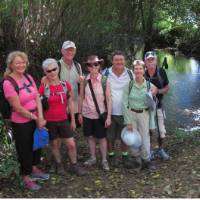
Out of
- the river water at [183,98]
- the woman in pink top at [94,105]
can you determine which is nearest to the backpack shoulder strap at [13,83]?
the woman in pink top at [94,105]

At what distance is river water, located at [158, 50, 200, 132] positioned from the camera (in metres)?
11.3

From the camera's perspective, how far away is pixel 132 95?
6.26 metres

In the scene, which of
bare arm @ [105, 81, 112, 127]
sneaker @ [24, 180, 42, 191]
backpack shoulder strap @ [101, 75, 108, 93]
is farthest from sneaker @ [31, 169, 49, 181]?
backpack shoulder strap @ [101, 75, 108, 93]

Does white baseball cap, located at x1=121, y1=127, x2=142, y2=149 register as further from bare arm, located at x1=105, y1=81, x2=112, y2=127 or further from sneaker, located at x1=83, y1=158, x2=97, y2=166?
sneaker, located at x1=83, y1=158, x2=97, y2=166

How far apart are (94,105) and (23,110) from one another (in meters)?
1.36

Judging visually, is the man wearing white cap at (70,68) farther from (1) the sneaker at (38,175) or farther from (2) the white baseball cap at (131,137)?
(1) the sneaker at (38,175)

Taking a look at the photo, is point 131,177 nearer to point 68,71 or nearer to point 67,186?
point 67,186

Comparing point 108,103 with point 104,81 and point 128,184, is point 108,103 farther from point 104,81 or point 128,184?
point 128,184

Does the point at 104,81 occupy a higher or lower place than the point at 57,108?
higher

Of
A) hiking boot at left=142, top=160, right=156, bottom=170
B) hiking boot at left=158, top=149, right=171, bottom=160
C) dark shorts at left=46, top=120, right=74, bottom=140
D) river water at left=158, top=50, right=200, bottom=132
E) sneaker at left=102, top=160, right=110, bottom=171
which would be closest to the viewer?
dark shorts at left=46, top=120, right=74, bottom=140

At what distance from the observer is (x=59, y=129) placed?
6102mm

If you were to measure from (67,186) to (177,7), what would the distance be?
14705 millimetres

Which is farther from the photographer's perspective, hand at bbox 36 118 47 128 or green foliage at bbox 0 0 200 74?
green foliage at bbox 0 0 200 74

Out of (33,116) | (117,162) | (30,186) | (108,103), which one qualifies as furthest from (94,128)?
(30,186)
